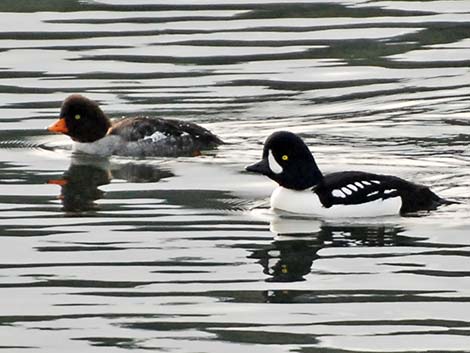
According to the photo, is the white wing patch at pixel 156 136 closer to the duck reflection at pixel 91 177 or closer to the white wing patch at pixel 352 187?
the duck reflection at pixel 91 177

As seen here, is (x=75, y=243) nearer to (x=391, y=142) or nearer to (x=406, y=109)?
(x=391, y=142)

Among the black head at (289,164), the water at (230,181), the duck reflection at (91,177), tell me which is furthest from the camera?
the duck reflection at (91,177)

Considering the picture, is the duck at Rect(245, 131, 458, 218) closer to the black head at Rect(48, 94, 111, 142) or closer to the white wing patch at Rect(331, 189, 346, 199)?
the white wing patch at Rect(331, 189, 346, 199)

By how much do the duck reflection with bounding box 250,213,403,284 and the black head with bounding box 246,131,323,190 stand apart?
557 millimetres

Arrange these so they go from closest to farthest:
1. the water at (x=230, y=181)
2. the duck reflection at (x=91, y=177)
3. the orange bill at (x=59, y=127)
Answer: the water at (x=230, y=181) < the duck reflection at (x=91, y=177) < the orange bill at (x=59, y=127)

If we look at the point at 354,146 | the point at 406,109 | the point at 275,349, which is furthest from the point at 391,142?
the point at 275,349

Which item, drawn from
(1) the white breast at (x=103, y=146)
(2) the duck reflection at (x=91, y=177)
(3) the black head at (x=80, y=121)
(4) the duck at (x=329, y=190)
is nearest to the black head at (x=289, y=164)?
(4) the duck at (x=329, y=190)

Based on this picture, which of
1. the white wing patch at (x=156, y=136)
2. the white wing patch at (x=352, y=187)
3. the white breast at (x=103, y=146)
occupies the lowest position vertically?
the white breast at (x=103, y=146)

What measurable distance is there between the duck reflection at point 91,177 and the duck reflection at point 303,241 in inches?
70.6

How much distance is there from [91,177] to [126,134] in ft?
3.92

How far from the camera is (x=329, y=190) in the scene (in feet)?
50.3

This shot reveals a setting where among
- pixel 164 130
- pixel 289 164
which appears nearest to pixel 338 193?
pixel 289 164

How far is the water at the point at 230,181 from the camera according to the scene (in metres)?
11.7

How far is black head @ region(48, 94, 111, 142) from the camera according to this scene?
61.2 feet
